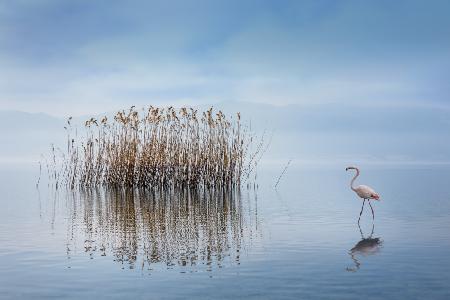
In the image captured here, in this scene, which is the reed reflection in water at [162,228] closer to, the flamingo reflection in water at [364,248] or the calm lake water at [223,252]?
the calm lake water at [223,252]

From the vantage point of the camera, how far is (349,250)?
11414 mm

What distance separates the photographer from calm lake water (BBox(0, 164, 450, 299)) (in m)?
8.53

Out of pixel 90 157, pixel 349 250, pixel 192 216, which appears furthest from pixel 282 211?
pixel 90 157

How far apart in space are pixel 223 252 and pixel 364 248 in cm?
265

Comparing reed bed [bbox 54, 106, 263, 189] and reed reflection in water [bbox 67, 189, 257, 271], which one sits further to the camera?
reed bed [bbox 54, 106, 263, 189]

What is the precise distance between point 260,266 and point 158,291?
2.16 meters

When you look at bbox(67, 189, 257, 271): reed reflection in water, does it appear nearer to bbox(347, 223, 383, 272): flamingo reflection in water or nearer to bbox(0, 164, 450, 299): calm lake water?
bbox(0, 164, 450, 299): calm lake water

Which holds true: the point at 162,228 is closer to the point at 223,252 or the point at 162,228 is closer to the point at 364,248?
the point at 223,252

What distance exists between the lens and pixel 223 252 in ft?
36.8

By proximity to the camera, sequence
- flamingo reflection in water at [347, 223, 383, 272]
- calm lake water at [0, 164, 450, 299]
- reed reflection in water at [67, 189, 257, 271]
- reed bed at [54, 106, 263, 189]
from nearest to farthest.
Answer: calm lake water at [0, 164, 450, 299] < flamingo reflection in water at [347, 223, 383, 272] < reed reflection in water at [67, 189, 257, 271] < reed bed at [54, 106, 263, 189]

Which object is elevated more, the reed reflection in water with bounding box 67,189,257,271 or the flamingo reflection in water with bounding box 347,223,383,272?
the reed reflection in water with bounding box 67,189,257,271

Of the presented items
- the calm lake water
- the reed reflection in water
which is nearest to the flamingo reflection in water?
the calm lake water

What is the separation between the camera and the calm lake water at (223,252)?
28.0ft

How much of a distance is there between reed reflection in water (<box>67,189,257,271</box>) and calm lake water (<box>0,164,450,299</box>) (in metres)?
0.03
